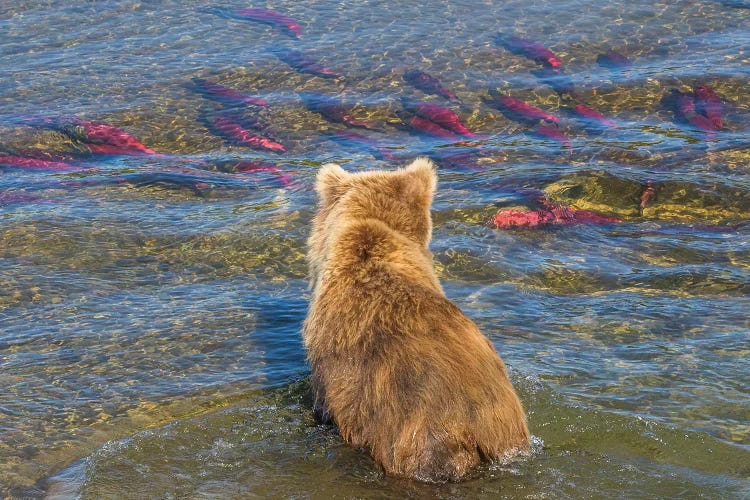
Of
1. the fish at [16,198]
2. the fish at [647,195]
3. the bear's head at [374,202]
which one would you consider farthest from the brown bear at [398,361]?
the fish at [16,198]

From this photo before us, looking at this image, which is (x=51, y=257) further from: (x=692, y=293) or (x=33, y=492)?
(x=692, y=293)

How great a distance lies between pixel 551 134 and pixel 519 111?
87 cm

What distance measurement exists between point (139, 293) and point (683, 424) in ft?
14.1

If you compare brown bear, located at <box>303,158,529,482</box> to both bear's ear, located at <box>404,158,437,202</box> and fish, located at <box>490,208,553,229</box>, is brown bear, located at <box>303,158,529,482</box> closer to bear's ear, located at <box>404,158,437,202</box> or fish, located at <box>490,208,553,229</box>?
bear's ear, located at <box>404,158,437,202</box>

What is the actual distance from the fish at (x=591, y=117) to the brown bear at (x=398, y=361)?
666 cm

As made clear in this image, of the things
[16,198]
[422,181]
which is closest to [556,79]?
[16,198]

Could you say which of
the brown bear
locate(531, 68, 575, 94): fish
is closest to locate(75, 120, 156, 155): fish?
locate(531, 68, 575, 94): fish

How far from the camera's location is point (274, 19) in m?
15.7

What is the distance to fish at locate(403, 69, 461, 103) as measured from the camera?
12.9 meters

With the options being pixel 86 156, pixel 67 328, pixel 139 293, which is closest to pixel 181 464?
pixel 67 328

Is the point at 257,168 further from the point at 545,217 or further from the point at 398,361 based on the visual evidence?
the point at 398,361

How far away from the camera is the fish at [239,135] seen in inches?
452

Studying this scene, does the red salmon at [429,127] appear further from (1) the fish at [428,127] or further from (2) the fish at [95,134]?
(2) the fish at [95,134]

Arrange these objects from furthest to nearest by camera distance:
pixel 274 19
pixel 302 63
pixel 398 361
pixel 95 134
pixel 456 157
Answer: pixel 274 19, pixel 302 63, pixel 95 134, pixel 456 157, pixel 398 361
